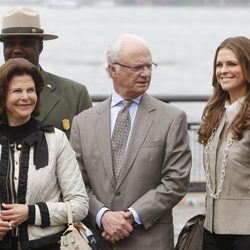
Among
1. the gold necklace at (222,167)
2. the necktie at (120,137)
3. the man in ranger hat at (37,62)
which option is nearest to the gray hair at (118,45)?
the necktie at (120,137)

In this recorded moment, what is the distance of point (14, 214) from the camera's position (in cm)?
518

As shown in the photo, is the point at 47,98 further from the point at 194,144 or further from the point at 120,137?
the point at 194,144

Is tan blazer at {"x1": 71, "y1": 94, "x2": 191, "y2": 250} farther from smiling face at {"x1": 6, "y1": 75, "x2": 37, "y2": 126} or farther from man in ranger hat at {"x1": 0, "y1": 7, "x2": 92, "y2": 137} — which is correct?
smiling face at {"x1": 6, "y1": 75, "x2": 37, "y2": 126}

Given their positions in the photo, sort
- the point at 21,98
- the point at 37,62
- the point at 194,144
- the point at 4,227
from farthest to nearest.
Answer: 1. the point at 194,144
2. the point at 37,62
3. the point at 21,98
4. the point at 4,227

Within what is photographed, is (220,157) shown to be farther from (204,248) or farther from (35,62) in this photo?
(35,62)

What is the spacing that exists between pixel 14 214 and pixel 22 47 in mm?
1322

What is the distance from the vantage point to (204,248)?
558 centimetres

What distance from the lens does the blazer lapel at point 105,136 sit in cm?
571

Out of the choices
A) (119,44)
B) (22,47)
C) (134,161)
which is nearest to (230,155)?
(134,161)

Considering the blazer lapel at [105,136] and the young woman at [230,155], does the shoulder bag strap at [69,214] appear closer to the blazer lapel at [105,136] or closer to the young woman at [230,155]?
the blazer lapel at [105,136]

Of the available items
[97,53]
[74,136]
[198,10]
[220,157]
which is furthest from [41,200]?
[198,10]

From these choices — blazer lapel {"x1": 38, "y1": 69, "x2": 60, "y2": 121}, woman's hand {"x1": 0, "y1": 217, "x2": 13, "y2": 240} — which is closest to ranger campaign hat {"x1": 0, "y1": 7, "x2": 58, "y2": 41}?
blazer lapel {"x1": 38, "y1": 69, "x2": 60, "y2": 121}

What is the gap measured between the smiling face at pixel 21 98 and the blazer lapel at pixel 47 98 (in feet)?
2.55

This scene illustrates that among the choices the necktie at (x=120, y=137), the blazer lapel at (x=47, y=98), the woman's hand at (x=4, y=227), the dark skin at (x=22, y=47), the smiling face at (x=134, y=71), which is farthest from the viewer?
the blazer lapel at (x=47, y=98)
